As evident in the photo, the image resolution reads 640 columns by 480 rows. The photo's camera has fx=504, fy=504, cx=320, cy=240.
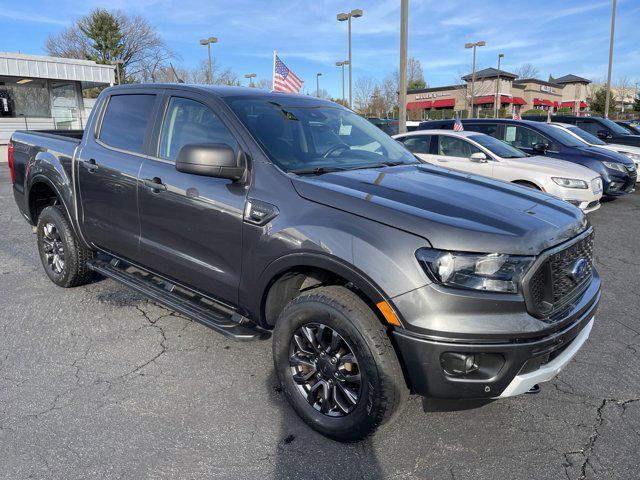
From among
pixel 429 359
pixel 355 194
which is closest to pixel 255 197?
pixel 355 194

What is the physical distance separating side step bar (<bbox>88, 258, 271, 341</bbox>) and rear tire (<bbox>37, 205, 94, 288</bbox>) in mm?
372

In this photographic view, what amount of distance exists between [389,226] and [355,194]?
12.9 inches

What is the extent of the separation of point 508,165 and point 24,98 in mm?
23802

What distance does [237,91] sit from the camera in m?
3.56

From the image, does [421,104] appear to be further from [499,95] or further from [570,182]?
[570,182]

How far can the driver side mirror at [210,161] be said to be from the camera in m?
2.80

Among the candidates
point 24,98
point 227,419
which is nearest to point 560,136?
point 227,419

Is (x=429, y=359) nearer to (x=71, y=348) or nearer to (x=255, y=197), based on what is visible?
(x=255, y=197)

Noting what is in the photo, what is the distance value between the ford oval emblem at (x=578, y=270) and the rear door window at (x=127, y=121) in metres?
2.96

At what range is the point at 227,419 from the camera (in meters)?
2.87

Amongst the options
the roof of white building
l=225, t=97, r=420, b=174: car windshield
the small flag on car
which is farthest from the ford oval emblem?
the roof of white building

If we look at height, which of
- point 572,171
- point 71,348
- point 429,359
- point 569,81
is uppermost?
point 569,81

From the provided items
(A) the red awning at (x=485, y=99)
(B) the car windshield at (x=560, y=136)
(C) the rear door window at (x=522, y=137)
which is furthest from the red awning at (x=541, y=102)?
(C) the rear door window at (x=522, y=137)

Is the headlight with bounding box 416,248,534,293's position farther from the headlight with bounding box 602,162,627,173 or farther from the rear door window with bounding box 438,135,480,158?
the headlight with bounding box 602,162,627,173
